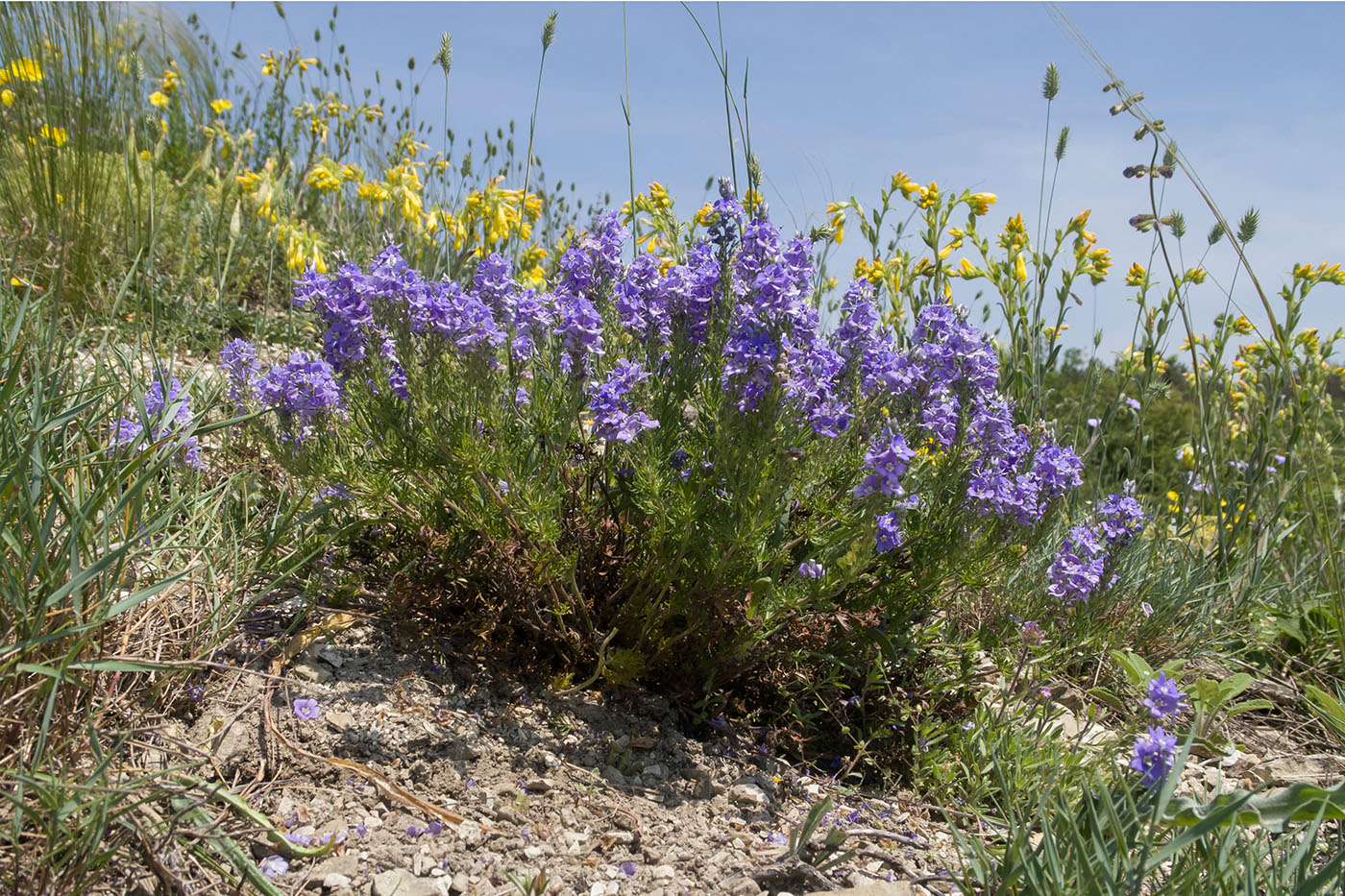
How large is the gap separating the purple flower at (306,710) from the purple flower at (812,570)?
52.8 inches

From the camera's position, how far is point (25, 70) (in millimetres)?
4316

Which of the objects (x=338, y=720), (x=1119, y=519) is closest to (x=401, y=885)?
(x=338, y=720)

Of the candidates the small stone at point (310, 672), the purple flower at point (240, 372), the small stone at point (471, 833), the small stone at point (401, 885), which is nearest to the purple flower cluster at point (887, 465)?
the small stone at point (471, 833)

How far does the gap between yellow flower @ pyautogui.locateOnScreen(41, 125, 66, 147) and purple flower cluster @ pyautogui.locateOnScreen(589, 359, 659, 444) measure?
3.46 meters

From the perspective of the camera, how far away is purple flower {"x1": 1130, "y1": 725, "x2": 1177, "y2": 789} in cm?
182

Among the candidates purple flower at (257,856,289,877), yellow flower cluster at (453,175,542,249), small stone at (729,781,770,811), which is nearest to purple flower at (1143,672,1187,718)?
small stone at (729,781,770,811)

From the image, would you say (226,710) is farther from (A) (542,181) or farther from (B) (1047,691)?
(A) (542,181)

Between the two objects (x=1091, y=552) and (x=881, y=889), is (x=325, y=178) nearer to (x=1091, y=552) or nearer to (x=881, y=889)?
(x=1091, y=552)

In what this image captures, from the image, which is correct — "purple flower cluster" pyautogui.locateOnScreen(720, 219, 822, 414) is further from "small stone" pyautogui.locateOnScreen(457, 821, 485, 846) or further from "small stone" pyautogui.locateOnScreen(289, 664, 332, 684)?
"small stone" pyautogui.locateOnScreen(289, 664, 332, 684)

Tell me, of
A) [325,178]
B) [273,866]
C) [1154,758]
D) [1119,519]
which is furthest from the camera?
[325,178]

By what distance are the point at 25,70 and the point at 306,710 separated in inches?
149

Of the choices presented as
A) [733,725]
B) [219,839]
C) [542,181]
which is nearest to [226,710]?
[219,839]

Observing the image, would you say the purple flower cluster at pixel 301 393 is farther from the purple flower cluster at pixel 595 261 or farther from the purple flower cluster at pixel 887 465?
the purple flower cluster at pixel 887 465

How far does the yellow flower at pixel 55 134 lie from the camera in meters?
4.20
